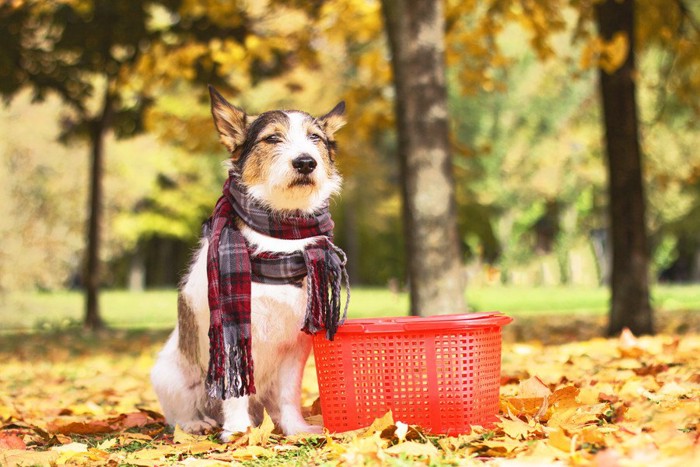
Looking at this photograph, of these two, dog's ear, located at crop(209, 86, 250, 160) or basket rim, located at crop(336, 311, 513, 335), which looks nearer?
basket rim, located at crop(336, 311, 513, 335)

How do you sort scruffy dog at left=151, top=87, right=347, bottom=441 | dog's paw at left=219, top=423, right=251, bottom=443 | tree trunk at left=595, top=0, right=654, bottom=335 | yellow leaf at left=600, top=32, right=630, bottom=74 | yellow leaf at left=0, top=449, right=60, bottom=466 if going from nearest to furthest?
yellow leaf at left=0, top=449, right=60, bottom=466 < scruffy dog at left=151, top=87, right=347, bottom=441 < dog's paw at left=219, top=423, right=251, bottom=443 < yellow leaf at left=600, top=32, right=630, bottom=74 < tree trunk at left=595, top=0, right=654, bottom=335

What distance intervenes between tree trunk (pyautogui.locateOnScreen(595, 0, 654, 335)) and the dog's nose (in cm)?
552

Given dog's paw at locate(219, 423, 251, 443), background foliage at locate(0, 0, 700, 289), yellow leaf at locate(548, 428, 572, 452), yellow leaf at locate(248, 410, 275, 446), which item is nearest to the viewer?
yellow leaf at locate(548, 428, 572, 452)

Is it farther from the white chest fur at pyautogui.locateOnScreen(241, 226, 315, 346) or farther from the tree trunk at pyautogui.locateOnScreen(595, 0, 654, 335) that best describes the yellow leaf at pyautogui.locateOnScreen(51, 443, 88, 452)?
the tree trunk at pyautogui.locateOnScreen(595, 0, 654, 335)

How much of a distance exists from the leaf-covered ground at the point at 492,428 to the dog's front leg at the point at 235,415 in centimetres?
12

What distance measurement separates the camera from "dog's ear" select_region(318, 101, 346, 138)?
4.44 m

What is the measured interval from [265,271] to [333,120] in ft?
2.99

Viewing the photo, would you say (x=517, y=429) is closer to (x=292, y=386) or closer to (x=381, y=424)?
(x=381, y=424)

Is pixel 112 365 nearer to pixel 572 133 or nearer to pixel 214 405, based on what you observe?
pixel 214 405

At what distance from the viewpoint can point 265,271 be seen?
13.2ft

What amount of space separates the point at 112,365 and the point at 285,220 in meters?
5.09

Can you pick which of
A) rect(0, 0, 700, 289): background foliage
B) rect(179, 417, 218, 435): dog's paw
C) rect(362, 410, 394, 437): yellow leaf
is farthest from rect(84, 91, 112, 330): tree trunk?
rect(362, 410, 394, 437): yellow leaf

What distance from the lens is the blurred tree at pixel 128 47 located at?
10.4 metres

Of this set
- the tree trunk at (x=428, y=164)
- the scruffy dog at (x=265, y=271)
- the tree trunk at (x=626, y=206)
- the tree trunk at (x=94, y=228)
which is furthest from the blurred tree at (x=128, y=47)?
the scruffy dog at (x=265, y=271)
